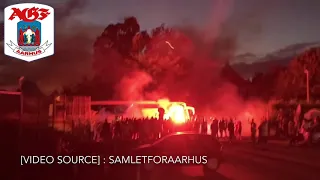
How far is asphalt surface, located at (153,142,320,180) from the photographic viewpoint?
3.68 m

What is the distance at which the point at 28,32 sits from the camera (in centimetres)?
367

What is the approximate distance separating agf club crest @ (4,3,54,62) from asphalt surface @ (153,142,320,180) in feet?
4.30

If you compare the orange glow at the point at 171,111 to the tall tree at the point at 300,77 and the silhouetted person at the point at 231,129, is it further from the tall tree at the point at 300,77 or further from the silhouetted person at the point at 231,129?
the tall tree at the point at 300,77

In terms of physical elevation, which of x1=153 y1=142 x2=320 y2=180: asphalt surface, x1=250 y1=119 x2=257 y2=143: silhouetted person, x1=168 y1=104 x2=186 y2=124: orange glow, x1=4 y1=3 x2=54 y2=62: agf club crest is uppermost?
x1=4 y1=3 x2=54 y2=62: agf club crest

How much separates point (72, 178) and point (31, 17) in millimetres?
1220

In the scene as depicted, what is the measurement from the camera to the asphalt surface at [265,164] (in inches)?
145

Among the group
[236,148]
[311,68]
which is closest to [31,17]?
[236,148]

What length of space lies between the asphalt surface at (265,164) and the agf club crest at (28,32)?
131 cm

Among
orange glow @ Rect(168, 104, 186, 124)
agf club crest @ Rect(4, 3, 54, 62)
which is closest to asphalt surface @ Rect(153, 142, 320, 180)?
orange glow @ Rect(168, 104, 186, 124)

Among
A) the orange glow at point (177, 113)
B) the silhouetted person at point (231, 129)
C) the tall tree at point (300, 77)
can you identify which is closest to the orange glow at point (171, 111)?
the orange glow at point (177, 113)

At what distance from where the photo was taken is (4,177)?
3.78 metres

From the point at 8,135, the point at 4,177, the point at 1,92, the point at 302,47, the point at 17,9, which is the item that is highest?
the point at 17,9

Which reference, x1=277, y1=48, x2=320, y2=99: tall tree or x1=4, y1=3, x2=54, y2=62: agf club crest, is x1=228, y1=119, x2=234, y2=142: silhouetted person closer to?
x1=277, y1=48, x2=320, y2=99: tall tree

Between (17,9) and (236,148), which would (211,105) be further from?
(17,9)
